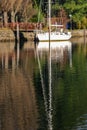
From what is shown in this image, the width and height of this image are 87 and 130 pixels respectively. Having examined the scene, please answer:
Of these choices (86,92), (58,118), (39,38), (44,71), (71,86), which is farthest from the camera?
(39,38)

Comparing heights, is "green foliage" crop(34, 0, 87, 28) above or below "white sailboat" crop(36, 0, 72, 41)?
above

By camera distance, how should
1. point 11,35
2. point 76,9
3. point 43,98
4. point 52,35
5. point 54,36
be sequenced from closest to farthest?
1. point 43,98
2. point 52,35
3. point 54,36
4. point 11,35
5. point 76,9

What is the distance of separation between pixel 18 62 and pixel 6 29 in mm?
41915

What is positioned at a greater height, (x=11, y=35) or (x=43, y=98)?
(x=43, y=98)

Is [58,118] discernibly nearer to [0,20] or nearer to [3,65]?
[3,65]

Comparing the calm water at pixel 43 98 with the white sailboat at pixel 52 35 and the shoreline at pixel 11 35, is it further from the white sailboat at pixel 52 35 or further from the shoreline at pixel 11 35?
the shoreline at pixel 11 35

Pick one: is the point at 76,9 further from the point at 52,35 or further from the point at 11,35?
the point at 11,35

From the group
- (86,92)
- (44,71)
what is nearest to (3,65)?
(44,71)

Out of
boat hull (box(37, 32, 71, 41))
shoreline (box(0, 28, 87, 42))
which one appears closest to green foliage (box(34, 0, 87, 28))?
boat hull (box(37, 32, 71, 41))

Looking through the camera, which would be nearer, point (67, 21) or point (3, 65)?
point (3, 65)

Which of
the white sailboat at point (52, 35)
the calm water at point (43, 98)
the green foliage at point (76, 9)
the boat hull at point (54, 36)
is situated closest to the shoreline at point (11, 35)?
the white sailboat at point (52, 35)

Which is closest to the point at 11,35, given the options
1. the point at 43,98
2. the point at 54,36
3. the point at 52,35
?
the point at 52,35

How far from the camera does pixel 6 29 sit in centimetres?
9006

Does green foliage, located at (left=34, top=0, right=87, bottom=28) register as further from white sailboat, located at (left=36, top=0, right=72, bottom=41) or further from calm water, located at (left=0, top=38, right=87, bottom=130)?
calm water, located at (left=0, top=38, right=87, bottom=130)
